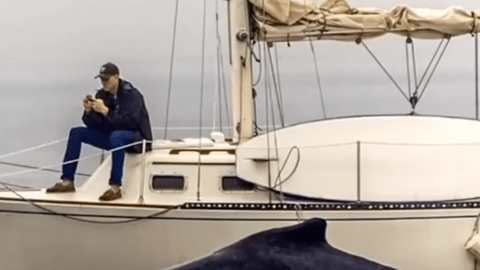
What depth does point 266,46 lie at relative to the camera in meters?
13.9

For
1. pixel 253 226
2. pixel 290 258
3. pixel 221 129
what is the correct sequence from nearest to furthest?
pixel 290 258
pixel 253 226
pixel 221 129

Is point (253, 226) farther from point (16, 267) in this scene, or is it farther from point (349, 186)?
point (16, 267)

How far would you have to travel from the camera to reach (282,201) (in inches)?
457

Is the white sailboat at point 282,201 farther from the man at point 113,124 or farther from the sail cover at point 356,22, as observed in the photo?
the sail cover at point 356,22

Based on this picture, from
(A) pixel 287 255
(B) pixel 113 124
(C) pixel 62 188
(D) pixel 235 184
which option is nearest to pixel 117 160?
(B) pixel 113 124

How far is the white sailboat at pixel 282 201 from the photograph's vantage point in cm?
1142

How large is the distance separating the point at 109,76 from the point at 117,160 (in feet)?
3.59

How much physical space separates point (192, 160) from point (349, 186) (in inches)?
83.4

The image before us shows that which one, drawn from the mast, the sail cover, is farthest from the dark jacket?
the sail cover

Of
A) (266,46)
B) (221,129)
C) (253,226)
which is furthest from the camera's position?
(221,129)

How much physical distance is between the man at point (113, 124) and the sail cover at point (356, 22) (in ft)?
7.94

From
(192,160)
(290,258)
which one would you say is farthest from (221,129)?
(290,258)

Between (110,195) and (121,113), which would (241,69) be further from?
(110,195)

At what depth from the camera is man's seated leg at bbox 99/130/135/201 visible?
11.7 meters
